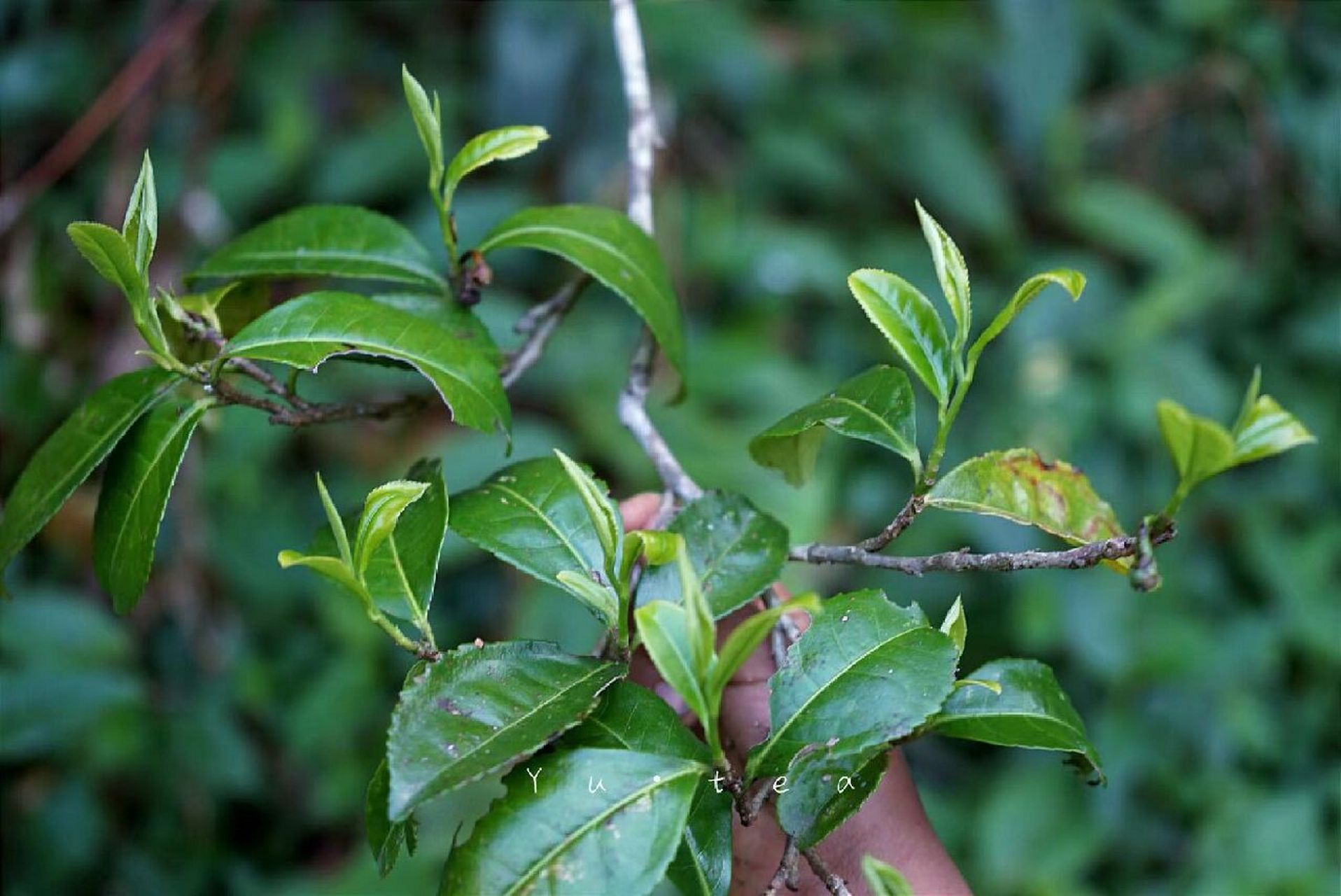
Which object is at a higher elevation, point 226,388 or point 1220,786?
point 226,388

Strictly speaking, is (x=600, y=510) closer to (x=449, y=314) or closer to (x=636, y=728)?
(x=636, y=728)

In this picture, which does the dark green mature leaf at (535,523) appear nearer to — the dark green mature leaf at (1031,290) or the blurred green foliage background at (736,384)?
the dark green mature leaf at (1031,290)

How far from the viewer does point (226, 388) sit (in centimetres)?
79

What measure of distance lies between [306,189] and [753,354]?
3.11 ft

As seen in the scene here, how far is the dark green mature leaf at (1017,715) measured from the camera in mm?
744

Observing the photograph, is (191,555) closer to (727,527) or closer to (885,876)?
(727,527)

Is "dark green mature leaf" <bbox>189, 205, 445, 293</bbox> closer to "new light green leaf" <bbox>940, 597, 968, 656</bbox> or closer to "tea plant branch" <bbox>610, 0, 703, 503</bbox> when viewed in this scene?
"tea plant branch" <bbox>610, 0, 703, 503</bbox>

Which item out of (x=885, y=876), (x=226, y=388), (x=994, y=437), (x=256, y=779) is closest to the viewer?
(x=885, y=876)

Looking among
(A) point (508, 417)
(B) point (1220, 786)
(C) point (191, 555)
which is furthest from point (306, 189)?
(B) point (1220, 786)

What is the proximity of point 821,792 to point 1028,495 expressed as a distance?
0.25 metres

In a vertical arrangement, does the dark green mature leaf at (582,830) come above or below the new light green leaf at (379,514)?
below

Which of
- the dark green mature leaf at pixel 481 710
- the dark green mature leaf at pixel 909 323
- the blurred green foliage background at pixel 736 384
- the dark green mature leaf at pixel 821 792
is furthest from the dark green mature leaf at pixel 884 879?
the blurred green foliage background at pixel 736 384

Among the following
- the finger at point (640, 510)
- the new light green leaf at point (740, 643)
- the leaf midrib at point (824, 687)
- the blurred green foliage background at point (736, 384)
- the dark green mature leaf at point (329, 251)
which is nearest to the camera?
the new light green leaf at point (740, 643)

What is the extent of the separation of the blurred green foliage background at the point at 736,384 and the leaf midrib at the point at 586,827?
1.14 meters
